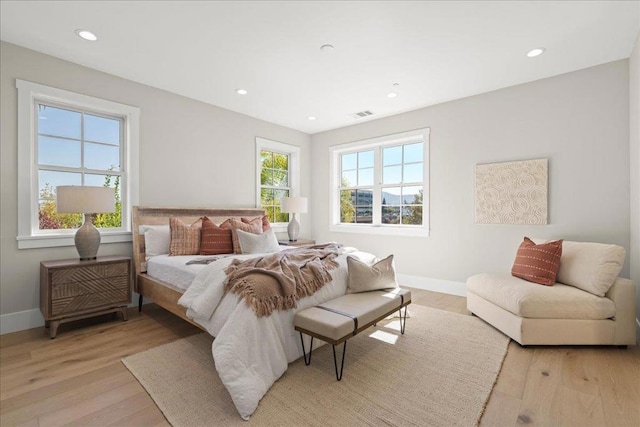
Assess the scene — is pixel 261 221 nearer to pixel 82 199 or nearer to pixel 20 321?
pixel 82 199

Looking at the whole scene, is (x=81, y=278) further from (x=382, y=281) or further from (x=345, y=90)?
(x=345, y=90)

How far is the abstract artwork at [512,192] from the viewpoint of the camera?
11.4 ft

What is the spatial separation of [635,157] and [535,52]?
135cm

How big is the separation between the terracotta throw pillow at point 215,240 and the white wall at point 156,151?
2.57ft

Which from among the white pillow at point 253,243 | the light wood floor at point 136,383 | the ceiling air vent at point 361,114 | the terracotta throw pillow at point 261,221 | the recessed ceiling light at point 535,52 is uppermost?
the recessed ceiling light at point 535,52

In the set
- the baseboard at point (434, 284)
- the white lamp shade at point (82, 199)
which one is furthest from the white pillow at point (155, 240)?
the baseboard at point (434, 284)

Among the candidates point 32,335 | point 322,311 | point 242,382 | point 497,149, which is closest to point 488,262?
point 497,149

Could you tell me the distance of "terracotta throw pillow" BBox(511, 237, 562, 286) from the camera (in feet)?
9.33

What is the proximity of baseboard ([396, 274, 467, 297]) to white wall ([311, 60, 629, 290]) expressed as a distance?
0.07m

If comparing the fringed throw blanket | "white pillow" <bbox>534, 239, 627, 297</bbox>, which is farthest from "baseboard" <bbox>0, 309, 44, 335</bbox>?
"white pillow" <bbox>534, 239, 627, 297</bbox>

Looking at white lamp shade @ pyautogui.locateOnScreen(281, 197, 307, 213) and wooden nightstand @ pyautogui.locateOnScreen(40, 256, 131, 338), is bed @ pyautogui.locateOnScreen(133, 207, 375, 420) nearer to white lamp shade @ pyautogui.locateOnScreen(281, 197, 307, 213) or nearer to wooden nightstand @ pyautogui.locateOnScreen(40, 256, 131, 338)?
wooden nightstand @ pyautogui.locateOnScreen(40, 256, 131, 338)

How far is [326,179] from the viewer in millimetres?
5645

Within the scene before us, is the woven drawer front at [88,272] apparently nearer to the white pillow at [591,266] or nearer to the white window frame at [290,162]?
the white window frame at [290,162]

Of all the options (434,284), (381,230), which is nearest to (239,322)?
(434,284)
